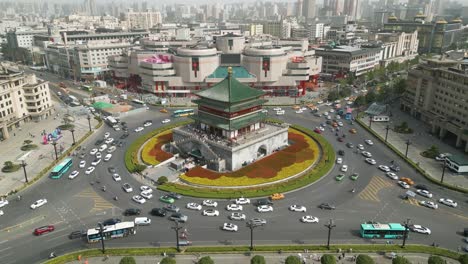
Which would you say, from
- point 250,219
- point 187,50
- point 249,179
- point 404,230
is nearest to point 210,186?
point 249,179

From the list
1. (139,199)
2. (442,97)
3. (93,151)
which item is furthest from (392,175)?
(93,151)

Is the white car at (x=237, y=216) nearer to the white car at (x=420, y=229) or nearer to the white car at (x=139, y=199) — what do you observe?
the white car at (x=139, y=199)

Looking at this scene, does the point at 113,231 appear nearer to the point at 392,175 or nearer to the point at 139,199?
the point at 139,199

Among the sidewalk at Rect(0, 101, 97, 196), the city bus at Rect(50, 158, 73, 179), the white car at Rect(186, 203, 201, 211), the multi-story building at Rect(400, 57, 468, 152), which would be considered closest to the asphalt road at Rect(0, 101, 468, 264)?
the white car at Rect(186, 203, 201, 211)

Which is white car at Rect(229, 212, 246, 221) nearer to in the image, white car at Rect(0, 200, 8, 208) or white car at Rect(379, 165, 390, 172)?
white car at Rect(379, 165, 390, 172)

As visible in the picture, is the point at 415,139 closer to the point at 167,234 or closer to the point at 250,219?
the point at 250,219
